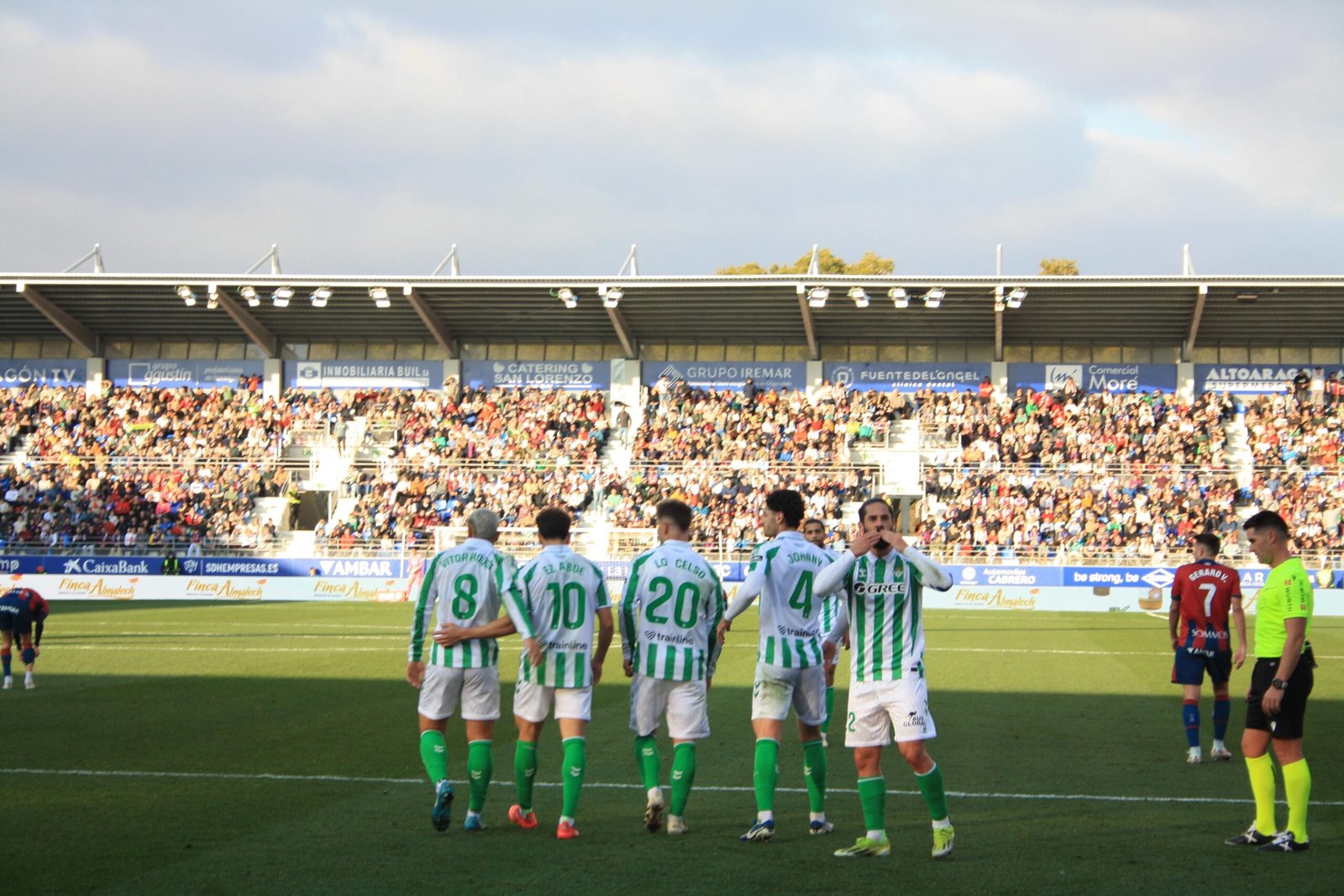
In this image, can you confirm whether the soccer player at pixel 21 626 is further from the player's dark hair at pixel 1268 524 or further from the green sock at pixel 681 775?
the player's dark hair at pixel 1268 524

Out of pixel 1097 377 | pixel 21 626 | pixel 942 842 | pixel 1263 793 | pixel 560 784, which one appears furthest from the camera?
pixel 1097 377

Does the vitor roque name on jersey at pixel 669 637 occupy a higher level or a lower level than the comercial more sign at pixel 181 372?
lower

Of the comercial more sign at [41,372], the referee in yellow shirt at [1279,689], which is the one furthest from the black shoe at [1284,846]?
the comercial more sign at [41,372]

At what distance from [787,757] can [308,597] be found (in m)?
25.8

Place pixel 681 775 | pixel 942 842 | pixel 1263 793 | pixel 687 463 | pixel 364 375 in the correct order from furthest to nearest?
pixel 364 375, pixel 687 463, pixel 681 775, pixel 1263 793, pixel 942 842

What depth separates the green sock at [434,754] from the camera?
314 inches

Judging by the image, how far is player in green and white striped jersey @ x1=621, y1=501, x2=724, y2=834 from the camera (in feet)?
26.2

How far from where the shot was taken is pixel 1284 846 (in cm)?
762

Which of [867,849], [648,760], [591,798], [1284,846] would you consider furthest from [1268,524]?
[591,798]

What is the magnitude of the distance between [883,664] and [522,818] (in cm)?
250

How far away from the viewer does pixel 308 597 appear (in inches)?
1369

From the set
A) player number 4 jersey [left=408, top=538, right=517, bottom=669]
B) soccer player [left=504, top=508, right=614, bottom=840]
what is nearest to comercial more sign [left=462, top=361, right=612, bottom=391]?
player number 4 jersey [left=408, top=538, right=517, bottom=669]

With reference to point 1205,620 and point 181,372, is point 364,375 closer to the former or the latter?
point 181,372

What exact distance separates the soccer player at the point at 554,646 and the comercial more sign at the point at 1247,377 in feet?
127
